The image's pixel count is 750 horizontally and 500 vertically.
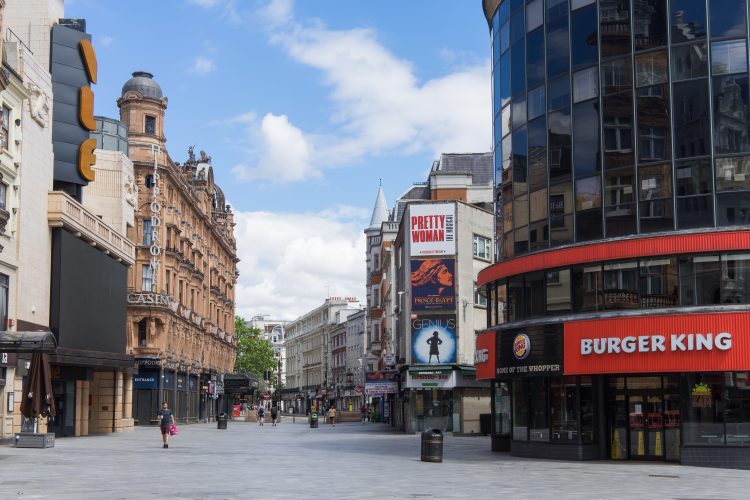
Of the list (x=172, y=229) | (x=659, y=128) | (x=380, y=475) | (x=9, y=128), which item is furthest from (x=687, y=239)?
(x=172, y=229)

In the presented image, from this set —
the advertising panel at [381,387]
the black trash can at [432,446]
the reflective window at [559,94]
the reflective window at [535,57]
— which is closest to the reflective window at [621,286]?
the reflective window at [559,94]

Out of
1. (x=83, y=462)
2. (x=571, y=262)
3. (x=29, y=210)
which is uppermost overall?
(x=29, y=210)

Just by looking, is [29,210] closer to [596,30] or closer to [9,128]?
[9,128]

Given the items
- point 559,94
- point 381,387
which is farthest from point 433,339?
point 559,94

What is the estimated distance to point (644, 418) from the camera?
31.8 meters

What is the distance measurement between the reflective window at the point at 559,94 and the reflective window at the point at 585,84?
35 cm

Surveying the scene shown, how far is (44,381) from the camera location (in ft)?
111

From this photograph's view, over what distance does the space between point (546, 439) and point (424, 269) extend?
1139 inches

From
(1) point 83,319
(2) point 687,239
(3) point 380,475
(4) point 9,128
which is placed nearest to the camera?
(3) point 380,475

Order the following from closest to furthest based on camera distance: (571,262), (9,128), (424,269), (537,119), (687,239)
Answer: (687,239) < (571,262) < (537,119) < (9,128) < (424,269)

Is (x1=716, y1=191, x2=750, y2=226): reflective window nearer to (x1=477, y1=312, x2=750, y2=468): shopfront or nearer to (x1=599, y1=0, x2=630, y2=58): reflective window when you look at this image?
(x1=477, y1=312, x2=750, y2=468): shopfront

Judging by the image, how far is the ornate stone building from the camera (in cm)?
7356

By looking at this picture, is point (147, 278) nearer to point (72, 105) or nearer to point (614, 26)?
point (72, 105)

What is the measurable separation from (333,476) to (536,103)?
16.6 metres
